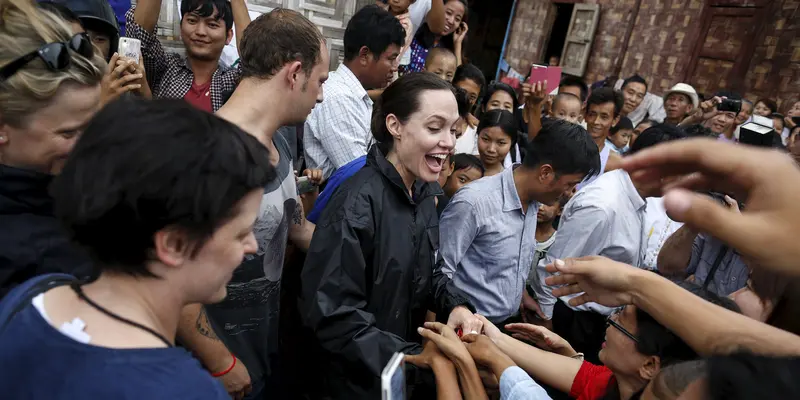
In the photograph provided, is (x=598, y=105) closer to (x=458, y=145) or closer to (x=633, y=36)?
(x=458, y=145)

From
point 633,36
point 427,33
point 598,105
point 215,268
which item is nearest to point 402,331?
point 215,268

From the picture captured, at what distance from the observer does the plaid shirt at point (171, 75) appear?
274 cm

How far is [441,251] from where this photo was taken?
Answer: 2.20m

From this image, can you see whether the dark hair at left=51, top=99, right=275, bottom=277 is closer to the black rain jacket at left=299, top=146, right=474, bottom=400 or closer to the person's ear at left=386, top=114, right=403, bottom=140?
the black rain jacket at left=299, top=146, right=474, bottom=400

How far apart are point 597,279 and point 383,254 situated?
706 millimetres

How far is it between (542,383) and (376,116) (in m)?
1.36

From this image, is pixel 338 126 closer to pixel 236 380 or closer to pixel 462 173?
pixel 462 173

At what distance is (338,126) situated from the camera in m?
2.49

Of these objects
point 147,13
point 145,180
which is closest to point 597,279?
point 145,180

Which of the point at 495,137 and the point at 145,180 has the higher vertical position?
the point at 145,180

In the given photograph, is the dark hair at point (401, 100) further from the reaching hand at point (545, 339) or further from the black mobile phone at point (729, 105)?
the black mobile phone at point (729, 105)

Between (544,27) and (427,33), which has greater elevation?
(544,27)

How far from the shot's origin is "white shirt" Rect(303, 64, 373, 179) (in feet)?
8.13

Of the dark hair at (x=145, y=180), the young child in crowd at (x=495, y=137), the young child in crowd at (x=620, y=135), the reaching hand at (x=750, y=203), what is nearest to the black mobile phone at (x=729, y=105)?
the young child in crowd at (x=620, y=135)
